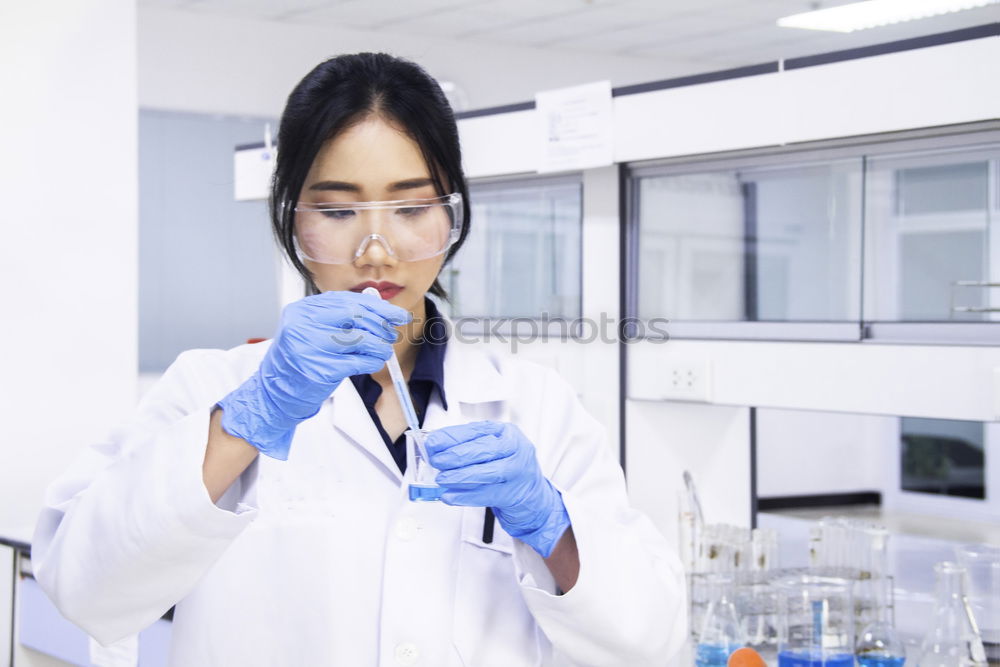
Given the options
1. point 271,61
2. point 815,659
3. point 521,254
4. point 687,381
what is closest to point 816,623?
point 815,659

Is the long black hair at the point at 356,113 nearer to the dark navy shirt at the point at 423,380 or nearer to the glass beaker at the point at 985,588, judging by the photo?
the dark navy shirt at the point at 423,380

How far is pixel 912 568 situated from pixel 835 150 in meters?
1.40

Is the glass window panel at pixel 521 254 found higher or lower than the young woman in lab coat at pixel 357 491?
higher

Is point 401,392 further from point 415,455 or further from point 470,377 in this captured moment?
point 470,377

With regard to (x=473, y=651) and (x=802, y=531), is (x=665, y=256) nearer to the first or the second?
(x=802, y=531)

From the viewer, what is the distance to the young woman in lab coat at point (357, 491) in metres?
1.18

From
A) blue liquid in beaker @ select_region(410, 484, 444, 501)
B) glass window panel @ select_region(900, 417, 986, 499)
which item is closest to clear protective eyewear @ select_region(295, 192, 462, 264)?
blue liquid in beaker @ select_region(410, 484, 444, 501)

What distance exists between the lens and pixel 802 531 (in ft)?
12.1

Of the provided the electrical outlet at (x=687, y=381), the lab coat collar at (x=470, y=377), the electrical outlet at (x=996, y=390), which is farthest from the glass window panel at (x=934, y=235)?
the lab coat collar at (x=470, y=377)

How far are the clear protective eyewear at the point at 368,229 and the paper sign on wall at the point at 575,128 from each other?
1.24 metres

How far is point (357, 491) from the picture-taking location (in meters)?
1.34

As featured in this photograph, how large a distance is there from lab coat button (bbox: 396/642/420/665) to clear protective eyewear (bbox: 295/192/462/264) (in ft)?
1.53

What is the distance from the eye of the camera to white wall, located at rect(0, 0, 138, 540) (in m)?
2.88

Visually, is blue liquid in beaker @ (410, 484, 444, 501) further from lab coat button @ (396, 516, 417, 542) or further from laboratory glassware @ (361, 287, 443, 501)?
lab coat button @ (396, 516, 417, 542)
